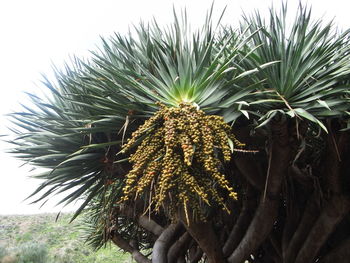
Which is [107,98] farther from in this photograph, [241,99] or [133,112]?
[241,99]

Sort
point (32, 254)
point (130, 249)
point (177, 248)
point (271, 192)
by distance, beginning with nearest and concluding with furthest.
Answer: point (271, 192), point (177, 248), point (130, 249), point (32, 254)

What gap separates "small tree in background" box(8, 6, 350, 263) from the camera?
2.00m

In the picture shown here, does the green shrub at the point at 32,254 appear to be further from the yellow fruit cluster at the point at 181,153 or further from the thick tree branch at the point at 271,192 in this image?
the yellow fruit cluster at the point at 181,153

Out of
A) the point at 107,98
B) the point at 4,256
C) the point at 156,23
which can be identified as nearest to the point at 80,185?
the point at 107,98

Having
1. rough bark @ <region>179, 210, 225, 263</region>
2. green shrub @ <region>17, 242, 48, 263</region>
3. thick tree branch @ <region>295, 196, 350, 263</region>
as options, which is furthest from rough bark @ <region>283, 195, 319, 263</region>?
green shrub @ <region>17, 242, 48, 263</region>

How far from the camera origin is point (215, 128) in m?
1.96

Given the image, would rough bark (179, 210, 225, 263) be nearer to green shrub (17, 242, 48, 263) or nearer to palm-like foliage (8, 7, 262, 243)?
palm-like foliage (8, 7, 262, 243)

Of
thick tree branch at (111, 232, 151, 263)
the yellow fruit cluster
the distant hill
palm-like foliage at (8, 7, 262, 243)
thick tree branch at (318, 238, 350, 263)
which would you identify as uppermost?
palm-like foliage at (8, 7, 262, 243)

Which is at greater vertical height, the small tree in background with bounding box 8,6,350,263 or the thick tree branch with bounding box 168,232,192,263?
the small tree in background with bounding box 8,6,350,263

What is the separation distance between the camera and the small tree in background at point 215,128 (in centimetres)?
200

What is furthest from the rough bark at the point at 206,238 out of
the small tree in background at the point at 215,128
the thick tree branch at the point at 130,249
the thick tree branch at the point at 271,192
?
the thick tree branch at the point at 130,249

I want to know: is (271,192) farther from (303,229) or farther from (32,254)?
(32,254)

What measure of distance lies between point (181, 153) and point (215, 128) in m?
0.23

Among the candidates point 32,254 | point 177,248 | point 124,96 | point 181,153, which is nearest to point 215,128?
point 181,153
